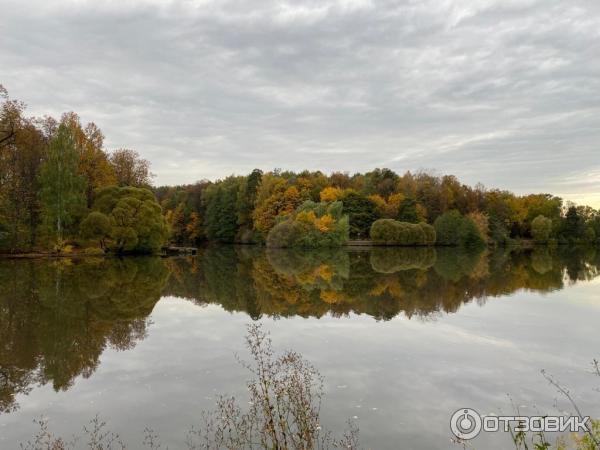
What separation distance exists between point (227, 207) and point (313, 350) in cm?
7472

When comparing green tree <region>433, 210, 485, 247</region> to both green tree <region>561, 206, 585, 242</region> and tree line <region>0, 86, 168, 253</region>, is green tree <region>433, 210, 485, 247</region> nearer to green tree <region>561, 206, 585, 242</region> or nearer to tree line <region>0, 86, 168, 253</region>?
green tree <region>561, 206, 585, 242</region>

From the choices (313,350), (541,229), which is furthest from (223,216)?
(313,350)

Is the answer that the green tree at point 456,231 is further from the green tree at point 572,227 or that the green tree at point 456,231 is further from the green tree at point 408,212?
the green tree at point 572,227

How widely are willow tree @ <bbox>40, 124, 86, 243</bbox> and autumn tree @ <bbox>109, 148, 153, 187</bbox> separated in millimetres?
15356

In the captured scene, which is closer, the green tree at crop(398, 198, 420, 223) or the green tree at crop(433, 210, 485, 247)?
the green tree at crop(433, 210, 485, 247)

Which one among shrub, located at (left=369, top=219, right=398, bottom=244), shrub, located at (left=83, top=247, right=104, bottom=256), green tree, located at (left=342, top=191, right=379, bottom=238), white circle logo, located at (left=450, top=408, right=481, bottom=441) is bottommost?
white circle logo, located at (left=450, top=408, right=481, bottom=441)

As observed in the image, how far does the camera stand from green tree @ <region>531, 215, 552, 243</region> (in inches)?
3516

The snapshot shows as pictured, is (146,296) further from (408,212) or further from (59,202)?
(408,212)

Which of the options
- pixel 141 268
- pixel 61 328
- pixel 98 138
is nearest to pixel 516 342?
pixel 61 328

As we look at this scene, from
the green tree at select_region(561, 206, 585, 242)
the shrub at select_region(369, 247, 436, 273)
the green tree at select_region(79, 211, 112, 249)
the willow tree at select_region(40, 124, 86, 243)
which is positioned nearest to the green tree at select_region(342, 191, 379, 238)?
the shrub at select_region(369, 247, 436, 273)

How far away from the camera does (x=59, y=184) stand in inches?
1617

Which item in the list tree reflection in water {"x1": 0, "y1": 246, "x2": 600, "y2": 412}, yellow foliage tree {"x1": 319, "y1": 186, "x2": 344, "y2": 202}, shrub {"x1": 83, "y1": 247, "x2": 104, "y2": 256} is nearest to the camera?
tree reflection in water {"x1": 0, "y1": 246, "x2": 600, "y2": 412}

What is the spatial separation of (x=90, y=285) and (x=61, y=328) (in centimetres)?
1005

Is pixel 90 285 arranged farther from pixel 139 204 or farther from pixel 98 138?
pixel 98 138
